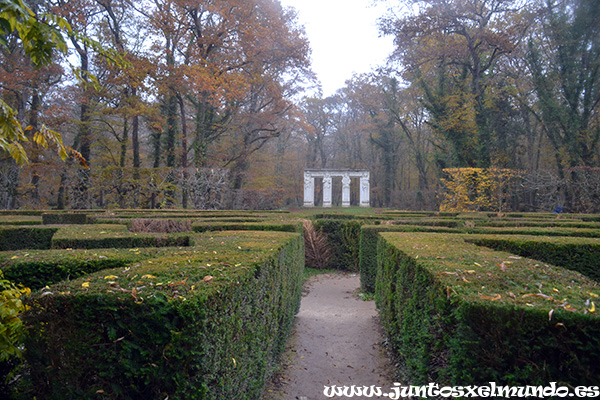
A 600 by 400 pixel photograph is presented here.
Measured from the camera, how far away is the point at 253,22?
1744cm

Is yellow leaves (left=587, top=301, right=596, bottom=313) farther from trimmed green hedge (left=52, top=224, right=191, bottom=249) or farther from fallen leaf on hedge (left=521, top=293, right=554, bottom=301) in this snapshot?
trimmed green hedge (left=52, top=224, right=191, bottom=249)

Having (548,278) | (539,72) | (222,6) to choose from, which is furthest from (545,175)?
(548,278)

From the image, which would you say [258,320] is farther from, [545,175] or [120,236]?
[545,175]

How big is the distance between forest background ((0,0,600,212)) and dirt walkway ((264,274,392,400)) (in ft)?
37.1

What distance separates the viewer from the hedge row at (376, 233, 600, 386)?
1.46m

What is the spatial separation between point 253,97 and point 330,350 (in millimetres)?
20958

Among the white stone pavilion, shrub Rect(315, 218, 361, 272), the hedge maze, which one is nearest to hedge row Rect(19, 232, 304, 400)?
the hedge maze

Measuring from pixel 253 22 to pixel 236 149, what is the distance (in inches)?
356

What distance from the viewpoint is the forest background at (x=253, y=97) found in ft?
52.9

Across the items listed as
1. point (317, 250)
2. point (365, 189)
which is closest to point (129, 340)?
point (317, 250)

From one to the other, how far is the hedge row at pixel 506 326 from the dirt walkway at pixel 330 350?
133cm

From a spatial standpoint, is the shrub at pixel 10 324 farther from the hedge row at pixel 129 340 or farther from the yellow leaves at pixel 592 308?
the yellow leaves at pixel 592 308

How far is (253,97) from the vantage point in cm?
2333

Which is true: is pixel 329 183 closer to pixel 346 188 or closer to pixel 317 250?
pixel 346 188
